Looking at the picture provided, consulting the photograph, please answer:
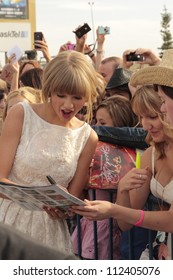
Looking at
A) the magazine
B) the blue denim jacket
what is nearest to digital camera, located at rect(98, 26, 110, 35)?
the blue denim jacket

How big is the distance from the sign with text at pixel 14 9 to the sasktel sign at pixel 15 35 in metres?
2.74

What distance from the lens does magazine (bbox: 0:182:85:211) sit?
238 cm

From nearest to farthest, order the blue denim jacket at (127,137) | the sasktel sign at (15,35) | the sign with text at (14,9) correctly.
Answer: the blue denim jacket at (127,137) → the sasktel sign at (15,35) → the sign with text at (14,9)

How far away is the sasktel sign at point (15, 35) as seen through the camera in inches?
603

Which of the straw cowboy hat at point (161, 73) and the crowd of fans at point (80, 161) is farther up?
the straw cowboy hat at point (161, 73)

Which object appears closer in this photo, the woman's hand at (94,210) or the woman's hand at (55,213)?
the woman's hand at (94,210)

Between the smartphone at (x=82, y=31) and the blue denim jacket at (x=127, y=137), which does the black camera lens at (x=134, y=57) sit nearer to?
the smartphone at (x=82, y=31)

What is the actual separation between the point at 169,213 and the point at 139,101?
0.58 metres

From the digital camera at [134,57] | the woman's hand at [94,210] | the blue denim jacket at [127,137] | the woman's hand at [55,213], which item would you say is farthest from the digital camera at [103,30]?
the woman's hand at [94,210]

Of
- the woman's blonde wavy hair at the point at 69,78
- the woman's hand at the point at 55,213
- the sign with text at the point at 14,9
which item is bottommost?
the woman's hand at the point at 55,213

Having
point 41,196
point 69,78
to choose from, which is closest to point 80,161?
point 69,78

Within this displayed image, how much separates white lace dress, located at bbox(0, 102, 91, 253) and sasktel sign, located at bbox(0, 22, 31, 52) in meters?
11.9
